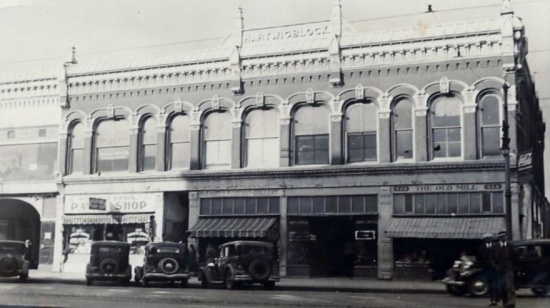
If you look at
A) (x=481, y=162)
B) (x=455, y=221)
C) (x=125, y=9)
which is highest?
(x=125, y=9)

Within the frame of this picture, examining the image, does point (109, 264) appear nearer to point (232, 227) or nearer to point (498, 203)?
point (232, 227)

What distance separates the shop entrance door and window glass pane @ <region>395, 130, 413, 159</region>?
375 centimetres

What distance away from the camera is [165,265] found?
25.9 meters

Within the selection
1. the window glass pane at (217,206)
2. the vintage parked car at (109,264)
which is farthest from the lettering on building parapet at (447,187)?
the vintage parked car at (109,264)

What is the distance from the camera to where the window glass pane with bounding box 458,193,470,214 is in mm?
29234

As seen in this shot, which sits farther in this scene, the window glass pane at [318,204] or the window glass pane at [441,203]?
the window glass pane at [318,204]

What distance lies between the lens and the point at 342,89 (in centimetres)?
3155

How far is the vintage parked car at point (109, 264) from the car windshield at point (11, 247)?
444 centimetres

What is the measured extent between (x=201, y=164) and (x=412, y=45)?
10.9 meters

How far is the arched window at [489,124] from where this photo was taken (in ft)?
96.0

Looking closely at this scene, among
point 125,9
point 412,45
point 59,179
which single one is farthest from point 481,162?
point 59,179

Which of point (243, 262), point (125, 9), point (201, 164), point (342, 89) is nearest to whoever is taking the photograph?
point (125, 9)

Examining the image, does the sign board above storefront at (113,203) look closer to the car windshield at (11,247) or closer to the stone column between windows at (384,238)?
the car windshield at (11,247)

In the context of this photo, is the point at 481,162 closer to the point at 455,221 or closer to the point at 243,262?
the point at 455,221
